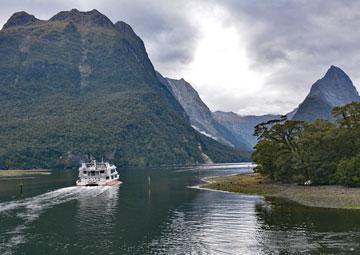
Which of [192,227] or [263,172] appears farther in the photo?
[263,172]

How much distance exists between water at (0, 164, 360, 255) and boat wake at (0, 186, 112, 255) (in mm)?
140

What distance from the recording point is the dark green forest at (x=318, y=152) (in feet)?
403

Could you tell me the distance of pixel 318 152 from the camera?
5143 inches

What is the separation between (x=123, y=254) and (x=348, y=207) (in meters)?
50.7

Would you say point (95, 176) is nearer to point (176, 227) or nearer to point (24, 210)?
point (24, 210)

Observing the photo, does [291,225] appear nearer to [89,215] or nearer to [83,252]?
[83,252]

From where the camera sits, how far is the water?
5672 centimetres

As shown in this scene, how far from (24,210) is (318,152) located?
85016mm

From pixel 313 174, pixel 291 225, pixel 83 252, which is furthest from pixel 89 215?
pixel 313 174

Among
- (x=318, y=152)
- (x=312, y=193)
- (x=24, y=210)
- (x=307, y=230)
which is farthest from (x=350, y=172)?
(x=24, y=210)

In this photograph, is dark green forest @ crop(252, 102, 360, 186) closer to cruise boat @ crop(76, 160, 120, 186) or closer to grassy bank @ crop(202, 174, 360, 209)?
grassy bank @ crop(202, 174, 360, 209)

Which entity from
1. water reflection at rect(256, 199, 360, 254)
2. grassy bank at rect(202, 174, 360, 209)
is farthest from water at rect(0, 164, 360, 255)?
grassy bank at rect(202, 174, 360, 209)

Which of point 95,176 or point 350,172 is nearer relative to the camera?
point 350,172

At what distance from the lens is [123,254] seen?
54531 mm
